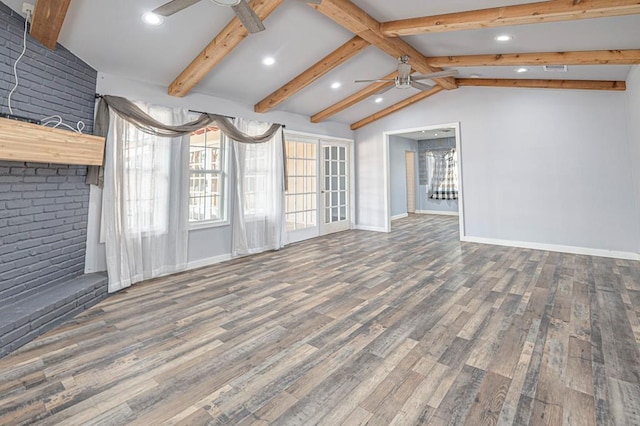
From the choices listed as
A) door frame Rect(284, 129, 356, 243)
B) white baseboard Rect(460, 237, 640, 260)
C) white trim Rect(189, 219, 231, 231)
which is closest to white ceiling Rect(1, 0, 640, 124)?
door frame Rect(284, 129, 356, 243)

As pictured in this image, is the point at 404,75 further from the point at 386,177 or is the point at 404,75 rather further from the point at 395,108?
the point at 386,177

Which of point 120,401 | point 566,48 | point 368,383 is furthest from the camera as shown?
point 566,48

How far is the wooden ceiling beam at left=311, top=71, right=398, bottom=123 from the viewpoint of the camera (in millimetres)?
5205

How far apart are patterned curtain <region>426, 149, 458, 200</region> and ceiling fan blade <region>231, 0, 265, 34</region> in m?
8.87

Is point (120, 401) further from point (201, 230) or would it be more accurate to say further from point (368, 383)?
point (201, 230)

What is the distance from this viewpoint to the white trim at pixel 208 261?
167 inches

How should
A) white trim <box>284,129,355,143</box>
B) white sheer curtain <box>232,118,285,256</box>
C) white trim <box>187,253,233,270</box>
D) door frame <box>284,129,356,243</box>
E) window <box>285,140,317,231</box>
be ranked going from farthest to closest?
door frame <box>284,129,356,243</box>, window <box>285,140,317,231</box>, white trim <box>284,129,355,143</box>, white sheer curtain <box>232,118,285,256</box>, white trim <box>187,253,233,270</box>

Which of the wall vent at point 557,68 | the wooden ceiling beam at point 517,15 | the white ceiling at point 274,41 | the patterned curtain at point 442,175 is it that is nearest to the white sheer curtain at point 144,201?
the white ceiling at point 274,41

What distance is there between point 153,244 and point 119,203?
0.65m

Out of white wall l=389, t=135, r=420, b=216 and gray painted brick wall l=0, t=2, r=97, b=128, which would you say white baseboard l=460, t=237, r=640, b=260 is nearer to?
A: white wall l=389, t=135, r=420, b=216

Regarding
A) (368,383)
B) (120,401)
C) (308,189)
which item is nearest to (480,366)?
(368,383)

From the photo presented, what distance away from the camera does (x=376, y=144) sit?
7.11m

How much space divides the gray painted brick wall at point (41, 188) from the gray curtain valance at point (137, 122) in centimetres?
10

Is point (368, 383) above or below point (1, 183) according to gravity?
below
